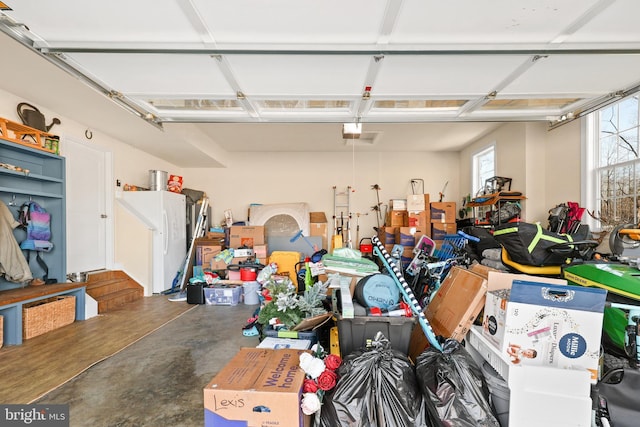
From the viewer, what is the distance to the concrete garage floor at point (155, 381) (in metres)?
1.67

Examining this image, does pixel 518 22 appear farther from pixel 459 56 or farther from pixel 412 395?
pixel 412 395

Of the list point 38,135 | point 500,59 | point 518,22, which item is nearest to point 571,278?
point 500,59

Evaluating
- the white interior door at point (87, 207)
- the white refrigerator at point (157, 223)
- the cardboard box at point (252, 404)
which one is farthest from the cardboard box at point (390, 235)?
the white interior door at point (87, 207)

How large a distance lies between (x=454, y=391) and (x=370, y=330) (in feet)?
2.00

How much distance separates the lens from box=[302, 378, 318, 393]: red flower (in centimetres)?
136

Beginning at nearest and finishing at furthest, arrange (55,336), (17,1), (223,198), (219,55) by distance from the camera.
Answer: (17,1) < (219,55) < (55,336) < (223,198)

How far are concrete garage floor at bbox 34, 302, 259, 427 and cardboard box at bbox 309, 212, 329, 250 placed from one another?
3022 mm

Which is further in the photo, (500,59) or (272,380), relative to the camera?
(500,59)

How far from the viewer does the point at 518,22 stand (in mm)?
1409

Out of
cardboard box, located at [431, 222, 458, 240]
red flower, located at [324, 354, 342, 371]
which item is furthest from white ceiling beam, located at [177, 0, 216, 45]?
cardboard box, located at [431, 222, 458, 240]

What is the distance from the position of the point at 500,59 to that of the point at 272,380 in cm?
235

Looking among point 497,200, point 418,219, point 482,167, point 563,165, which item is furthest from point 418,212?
point 563,165

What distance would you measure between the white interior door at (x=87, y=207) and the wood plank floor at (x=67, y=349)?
3.35 feet

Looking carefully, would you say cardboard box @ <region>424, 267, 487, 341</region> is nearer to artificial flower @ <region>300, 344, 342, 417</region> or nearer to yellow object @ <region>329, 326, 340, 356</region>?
yellow object @ <region>329, 326, 340, 356</region>
